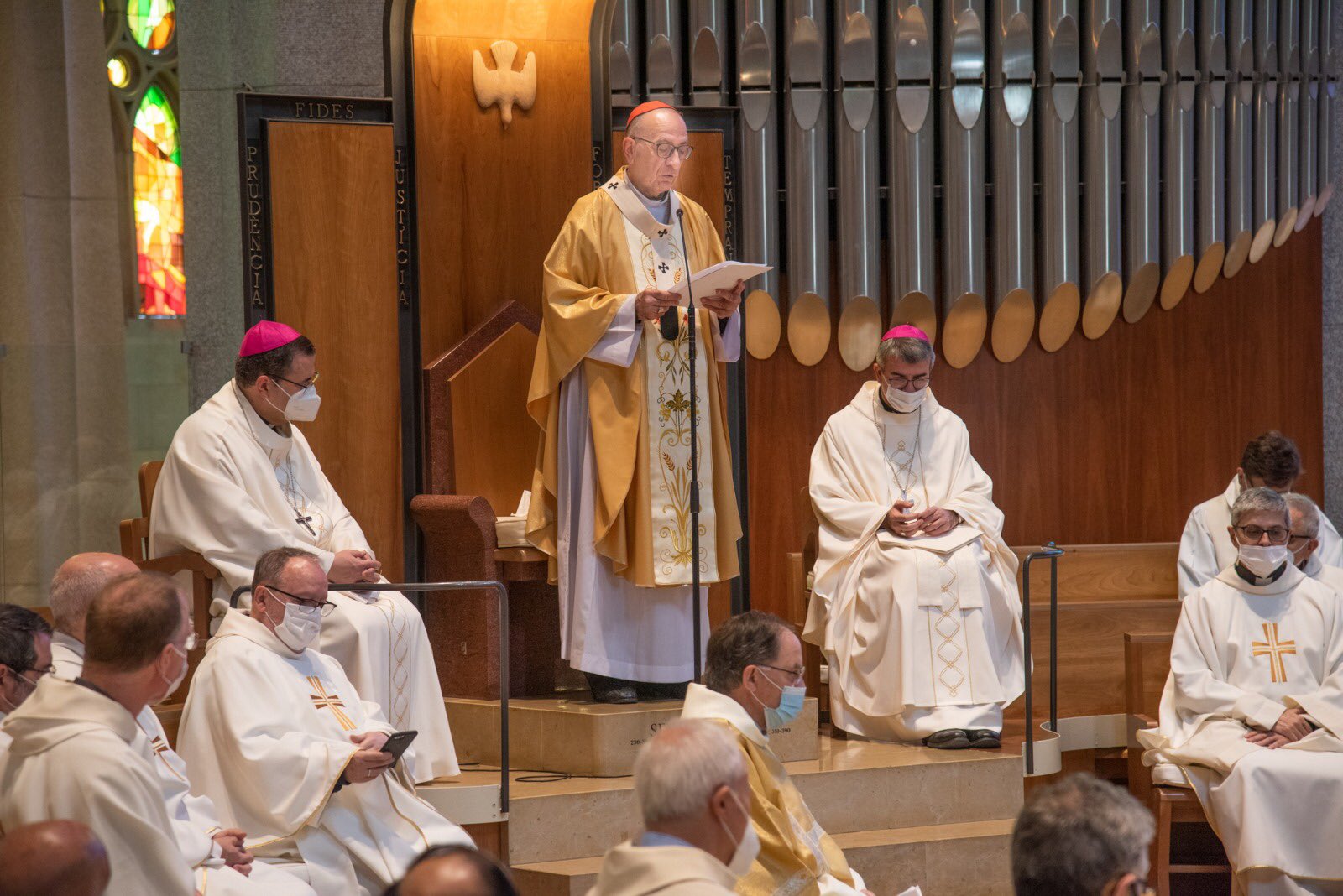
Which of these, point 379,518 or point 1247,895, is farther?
point 379,518

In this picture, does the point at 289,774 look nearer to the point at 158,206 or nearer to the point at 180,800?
the point at 180,800

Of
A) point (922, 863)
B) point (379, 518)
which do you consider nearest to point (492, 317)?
point (379, 518)

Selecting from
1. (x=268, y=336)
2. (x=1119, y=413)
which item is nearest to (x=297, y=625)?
(x=268, y=336)

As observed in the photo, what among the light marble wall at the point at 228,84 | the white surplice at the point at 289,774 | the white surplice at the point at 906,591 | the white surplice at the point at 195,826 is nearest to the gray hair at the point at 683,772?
the white surplice at the point at 195,826

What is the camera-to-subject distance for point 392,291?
6.73 metres

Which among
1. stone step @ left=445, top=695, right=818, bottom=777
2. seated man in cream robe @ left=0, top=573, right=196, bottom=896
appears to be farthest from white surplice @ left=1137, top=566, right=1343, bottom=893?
seated man in cream robe @ left=0, top=573, right=196, bottom=896

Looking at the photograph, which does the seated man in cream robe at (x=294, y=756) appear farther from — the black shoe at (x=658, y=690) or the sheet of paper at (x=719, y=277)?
the sheet of paper at (x=719, y=277)

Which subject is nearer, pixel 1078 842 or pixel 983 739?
pixel 1078 842

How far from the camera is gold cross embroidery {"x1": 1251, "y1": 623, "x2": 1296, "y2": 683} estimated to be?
6.31m

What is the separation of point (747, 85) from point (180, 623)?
5.22 metres

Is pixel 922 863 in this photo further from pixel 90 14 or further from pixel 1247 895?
pixel 90 14

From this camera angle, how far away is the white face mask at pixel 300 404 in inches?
232

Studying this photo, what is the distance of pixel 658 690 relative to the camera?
639cm

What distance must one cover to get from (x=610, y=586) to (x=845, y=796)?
112 centimetres
